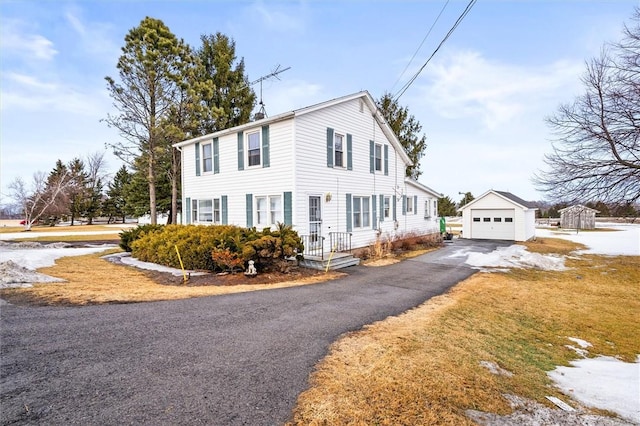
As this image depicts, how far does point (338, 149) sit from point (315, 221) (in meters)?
3.58

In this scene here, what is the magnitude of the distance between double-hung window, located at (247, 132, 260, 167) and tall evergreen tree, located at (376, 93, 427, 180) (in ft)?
59.5

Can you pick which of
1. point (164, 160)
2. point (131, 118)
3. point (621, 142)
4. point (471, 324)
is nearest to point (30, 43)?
point (131, 118)

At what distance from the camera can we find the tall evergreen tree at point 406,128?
28.8 m

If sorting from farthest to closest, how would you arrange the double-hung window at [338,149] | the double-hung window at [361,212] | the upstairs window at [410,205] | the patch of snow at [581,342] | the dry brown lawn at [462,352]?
the upstairs window at [410,205] → the double-hung window at [361,212] → the double-hung window at [338,149] → the patch of snow at [581,342] → the dry brown lawn at [462,352]

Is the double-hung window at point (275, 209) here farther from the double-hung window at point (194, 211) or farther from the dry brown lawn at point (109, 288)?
the double-hung window at point (194, 211)

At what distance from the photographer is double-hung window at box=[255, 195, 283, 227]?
1259cm

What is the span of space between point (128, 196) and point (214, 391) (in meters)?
28.0

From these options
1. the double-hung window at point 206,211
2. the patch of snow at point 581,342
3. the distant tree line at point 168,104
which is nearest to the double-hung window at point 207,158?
the double-hung window at point 206,211

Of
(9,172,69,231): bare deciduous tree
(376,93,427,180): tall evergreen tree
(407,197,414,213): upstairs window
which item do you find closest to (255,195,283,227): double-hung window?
(407,197,414,213): upstairs window

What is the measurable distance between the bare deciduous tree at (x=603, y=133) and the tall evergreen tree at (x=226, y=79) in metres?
21.0

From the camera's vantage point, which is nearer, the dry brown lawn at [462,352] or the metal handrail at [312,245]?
the dry brown lawn at [462,352]

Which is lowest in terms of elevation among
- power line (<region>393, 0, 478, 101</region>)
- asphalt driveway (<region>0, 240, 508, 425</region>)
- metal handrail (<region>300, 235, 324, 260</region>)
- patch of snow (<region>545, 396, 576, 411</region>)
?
patch of snow (<region>545, 396, 576, 411</region>)

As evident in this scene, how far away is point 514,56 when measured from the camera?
13.6 m

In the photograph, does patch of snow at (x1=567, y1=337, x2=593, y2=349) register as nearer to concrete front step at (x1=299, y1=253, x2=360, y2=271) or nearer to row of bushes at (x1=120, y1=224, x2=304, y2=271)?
concrete front step at (x1=299, y1=253, x2=360, y2=271)
